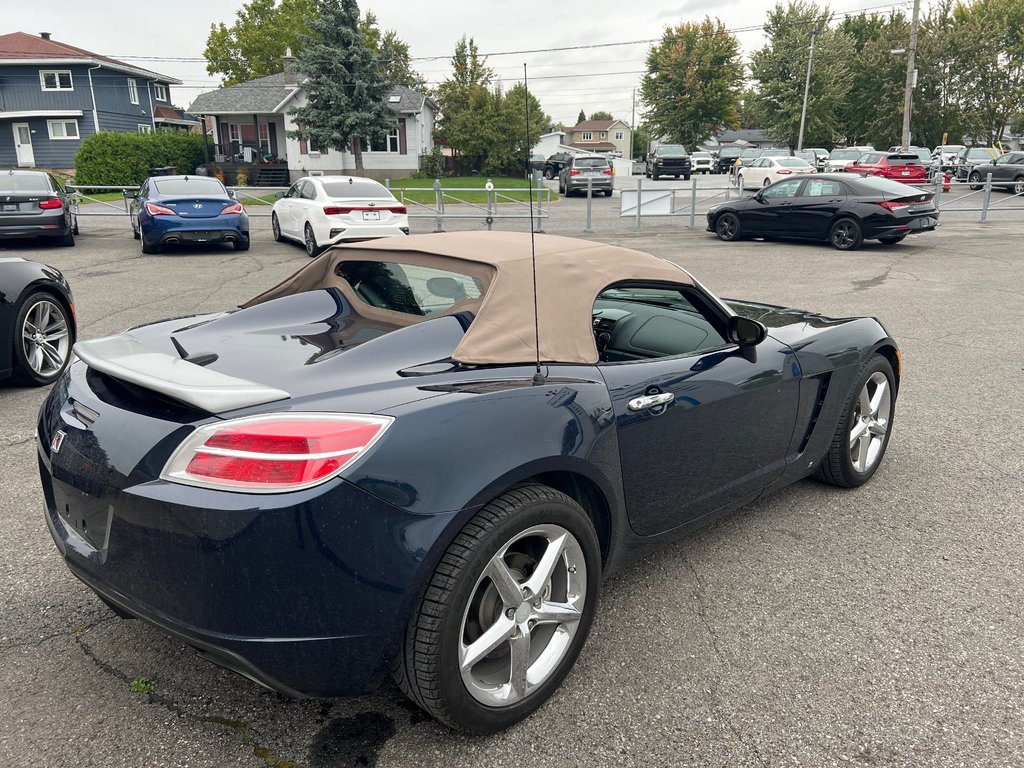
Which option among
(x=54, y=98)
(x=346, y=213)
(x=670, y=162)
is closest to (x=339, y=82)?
(x=670, y=162)

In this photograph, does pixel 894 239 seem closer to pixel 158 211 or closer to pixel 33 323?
pixel 158 211

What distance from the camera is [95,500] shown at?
229 cm

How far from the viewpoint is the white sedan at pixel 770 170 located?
109ft

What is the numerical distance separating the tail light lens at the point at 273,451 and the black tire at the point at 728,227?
54.6ft

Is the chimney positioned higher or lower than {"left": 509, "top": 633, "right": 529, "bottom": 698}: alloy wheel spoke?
higher

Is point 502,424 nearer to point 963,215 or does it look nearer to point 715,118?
point 963,215

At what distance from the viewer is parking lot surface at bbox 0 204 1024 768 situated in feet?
7.79

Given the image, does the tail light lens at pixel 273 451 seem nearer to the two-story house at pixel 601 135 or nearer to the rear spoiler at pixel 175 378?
the rear spoiler at pixel 175 378

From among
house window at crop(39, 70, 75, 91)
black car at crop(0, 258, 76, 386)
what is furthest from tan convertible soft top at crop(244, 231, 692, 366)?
house window at crop(39, 70, 75, 91)

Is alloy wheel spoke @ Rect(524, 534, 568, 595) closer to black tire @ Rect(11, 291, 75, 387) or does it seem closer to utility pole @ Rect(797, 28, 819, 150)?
black tire @ Rect(11, 291, 75, 387)

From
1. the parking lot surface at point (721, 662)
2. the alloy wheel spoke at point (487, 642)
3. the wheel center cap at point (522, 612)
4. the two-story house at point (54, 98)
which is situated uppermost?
the two-story house at point (54, 98)

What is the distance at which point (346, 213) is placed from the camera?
14875mm

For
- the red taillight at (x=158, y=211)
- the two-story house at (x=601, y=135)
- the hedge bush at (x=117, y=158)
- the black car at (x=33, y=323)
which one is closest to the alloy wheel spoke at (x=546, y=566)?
the black car at (x=33, y=323)

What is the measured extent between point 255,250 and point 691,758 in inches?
612
